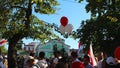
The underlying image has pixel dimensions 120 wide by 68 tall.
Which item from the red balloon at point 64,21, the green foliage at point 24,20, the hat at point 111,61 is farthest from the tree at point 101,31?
the hat at point 111,61

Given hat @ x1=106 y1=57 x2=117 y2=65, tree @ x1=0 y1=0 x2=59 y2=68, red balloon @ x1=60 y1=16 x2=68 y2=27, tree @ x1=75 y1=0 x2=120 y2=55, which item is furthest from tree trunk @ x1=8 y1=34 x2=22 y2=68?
tree @ x1=75 y1=0 x2=120 y2=55

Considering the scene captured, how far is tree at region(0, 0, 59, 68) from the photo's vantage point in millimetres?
26750

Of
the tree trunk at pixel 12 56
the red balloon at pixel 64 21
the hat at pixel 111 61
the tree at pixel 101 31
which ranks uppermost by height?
the hat at pixel 111 61

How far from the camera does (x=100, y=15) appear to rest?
47125 millimetres

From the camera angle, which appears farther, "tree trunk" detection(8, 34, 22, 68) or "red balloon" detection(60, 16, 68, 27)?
"tree trunk" detection(8, 34, 22, 68)

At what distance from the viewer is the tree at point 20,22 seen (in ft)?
87.8

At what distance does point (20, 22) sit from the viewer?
27.4 m

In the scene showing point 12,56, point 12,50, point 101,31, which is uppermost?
point 12,50

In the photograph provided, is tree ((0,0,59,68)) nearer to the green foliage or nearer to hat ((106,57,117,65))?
the green foliage

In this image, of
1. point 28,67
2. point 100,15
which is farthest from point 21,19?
point 100,15

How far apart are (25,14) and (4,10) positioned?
1.42m

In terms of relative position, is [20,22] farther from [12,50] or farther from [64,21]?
[64,21]

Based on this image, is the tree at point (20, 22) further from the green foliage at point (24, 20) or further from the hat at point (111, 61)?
the hat at point (111, 61)

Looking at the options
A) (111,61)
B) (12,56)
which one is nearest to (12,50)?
(12,56)
